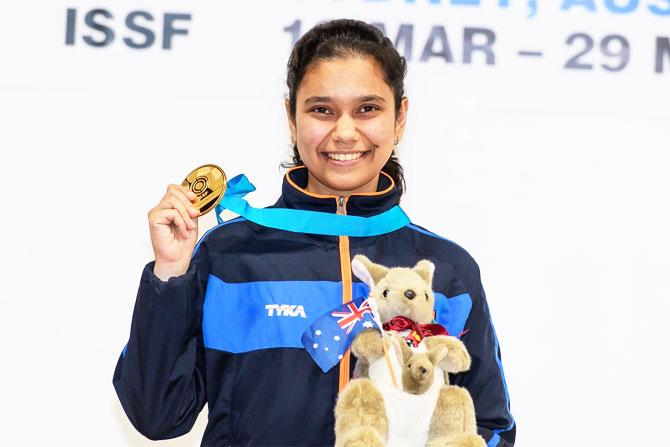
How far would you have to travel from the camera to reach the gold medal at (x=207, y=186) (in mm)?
1164

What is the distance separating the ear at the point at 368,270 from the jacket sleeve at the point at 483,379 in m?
0.19

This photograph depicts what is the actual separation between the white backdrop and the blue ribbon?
0.56 metres

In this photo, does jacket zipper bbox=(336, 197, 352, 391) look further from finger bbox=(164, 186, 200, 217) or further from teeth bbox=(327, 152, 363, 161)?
finger bbox=(164, 186, 200, 217)

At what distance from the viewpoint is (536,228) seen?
1817 millimetres

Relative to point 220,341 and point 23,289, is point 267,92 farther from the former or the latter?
point 220,341

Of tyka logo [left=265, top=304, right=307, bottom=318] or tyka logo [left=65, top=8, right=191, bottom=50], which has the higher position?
tyka logo [left=65, top=8, right=191, bottom=50]

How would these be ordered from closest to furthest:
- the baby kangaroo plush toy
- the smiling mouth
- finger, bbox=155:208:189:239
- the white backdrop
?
the baby kangaroo plush toy < finger, bbox=155:208:189:239 < the smiling mouth < the white backdrop

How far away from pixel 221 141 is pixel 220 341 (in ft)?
2.29

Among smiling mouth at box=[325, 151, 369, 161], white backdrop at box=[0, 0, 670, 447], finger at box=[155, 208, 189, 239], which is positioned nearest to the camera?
finger at box=[155, 208, 189, 239]

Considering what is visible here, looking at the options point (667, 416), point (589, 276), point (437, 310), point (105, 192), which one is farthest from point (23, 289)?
point (667, 416)

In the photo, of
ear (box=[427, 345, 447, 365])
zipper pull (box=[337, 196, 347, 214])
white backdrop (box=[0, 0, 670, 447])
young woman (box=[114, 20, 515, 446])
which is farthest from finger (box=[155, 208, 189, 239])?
white backdrop (box=[0, 0, 670, 447])

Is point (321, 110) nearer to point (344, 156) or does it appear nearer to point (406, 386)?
point (344, 156)

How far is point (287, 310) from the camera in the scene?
3.87 feet

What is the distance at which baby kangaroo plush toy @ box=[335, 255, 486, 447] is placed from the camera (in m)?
1.01
